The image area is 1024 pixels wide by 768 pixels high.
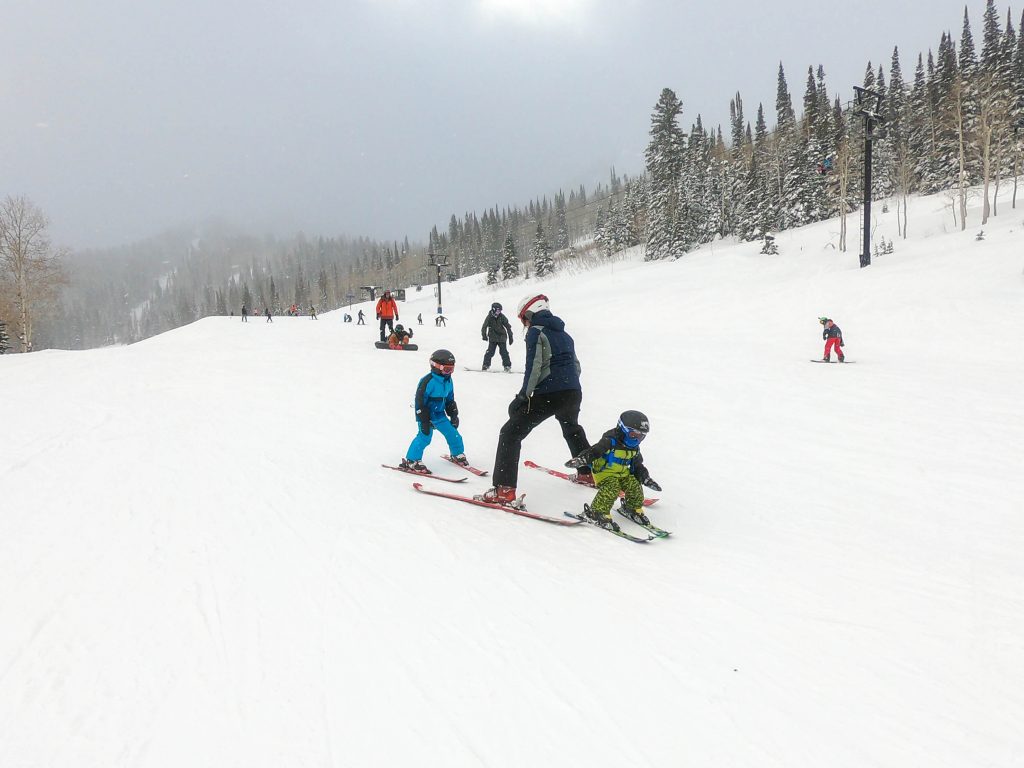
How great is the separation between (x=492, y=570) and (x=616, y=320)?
2147 centimetres

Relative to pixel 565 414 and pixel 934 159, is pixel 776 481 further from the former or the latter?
pixel 934 159

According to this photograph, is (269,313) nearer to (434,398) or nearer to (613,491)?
(434,398)

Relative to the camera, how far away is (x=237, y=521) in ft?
13.9

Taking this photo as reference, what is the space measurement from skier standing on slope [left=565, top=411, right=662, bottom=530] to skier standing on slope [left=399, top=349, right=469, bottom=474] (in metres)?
1.87

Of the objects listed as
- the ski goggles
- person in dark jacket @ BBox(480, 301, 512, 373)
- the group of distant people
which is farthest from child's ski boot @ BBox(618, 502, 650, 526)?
the group of distant people

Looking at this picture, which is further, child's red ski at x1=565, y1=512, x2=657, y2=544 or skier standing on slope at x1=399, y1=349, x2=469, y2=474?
skier standing on slope at x1=399, y1=349, x2=469, y2=474

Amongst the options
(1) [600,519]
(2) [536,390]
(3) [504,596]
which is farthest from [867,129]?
(3) [504,596]

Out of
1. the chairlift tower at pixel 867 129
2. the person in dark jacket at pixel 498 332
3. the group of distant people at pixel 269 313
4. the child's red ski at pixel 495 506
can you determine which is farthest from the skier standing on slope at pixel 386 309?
the group of distant people at pixel 269 313

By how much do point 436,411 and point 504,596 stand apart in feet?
9.78

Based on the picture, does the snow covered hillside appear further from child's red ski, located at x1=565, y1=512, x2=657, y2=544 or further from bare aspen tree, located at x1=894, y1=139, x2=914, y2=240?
bare aspen tree, located at x1=894, y1=139, x2=914, y2=240

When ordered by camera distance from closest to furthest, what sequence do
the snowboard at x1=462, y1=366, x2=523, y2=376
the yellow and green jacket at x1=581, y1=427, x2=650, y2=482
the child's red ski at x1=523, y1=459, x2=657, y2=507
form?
the yellow and green jacket at x1=581, y1=427, x2=650, y2=482
the child's red ski at x1=523, y1=459, x2=657, y2=507
the snowboard at x1=462, y1=366, x2=523, y2=376

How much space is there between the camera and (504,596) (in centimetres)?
325

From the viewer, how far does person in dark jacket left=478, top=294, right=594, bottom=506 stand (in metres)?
4.82

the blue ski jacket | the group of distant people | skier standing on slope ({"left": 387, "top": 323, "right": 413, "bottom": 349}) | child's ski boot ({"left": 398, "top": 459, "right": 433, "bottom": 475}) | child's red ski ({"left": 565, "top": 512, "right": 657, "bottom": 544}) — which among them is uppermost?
the group of distant people
